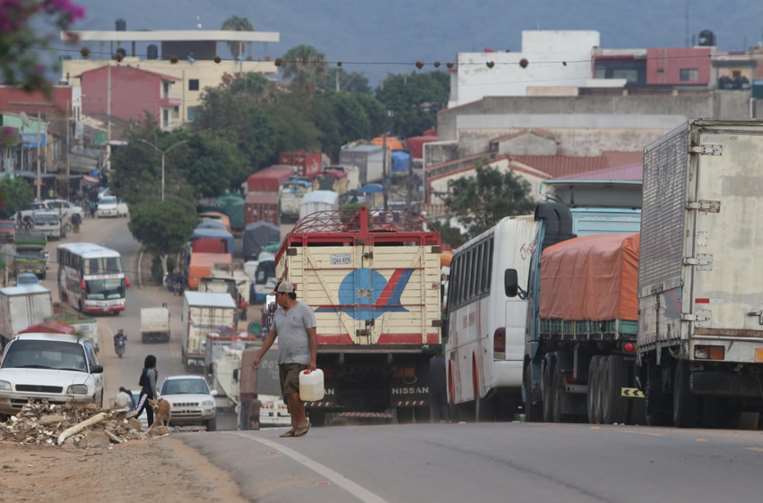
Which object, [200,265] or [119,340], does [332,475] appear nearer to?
[119,340]

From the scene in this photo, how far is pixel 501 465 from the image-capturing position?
14922 mm

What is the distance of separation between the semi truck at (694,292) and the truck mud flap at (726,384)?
0.04ft

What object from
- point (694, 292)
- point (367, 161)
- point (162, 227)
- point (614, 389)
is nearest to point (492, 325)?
point (614, 389)

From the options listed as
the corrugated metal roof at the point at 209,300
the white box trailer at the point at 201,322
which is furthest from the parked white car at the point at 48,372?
the corrugated metal roof at the point at 209,300

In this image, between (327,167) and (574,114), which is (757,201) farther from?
(327,167)

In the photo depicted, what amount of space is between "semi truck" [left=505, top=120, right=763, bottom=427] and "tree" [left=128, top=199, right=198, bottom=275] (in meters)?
82.8

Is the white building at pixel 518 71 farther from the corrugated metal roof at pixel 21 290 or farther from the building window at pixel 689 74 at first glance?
the corrugated metal roof at pixel 21 290

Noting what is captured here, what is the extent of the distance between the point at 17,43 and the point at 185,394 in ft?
103

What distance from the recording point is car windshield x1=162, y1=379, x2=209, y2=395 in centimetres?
3919

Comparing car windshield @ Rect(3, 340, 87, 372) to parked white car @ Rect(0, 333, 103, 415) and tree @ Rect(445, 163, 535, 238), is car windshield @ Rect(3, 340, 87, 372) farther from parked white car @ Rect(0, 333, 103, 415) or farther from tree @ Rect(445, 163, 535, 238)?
tree @ Rect(445, 163, 535, 238)

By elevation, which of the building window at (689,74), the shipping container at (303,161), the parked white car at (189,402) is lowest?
the parked white car at (189,402)

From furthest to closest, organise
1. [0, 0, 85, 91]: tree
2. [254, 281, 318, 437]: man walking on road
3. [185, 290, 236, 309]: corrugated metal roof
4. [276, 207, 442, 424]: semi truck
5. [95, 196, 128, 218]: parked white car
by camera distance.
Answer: [95, 196, 128, 218]: parked white car, [185, 290, 236, 309]: corrugated metal roof, [276, 207, 442, 424]: semi truck, [254, 281, 318, 437]: man walking on road, [0, 0, 85, 91]: tree

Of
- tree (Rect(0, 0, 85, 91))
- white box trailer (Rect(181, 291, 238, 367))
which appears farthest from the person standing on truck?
white box trailer (Rect(181, 291, 238, 367))

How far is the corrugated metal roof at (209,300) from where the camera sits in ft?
256
